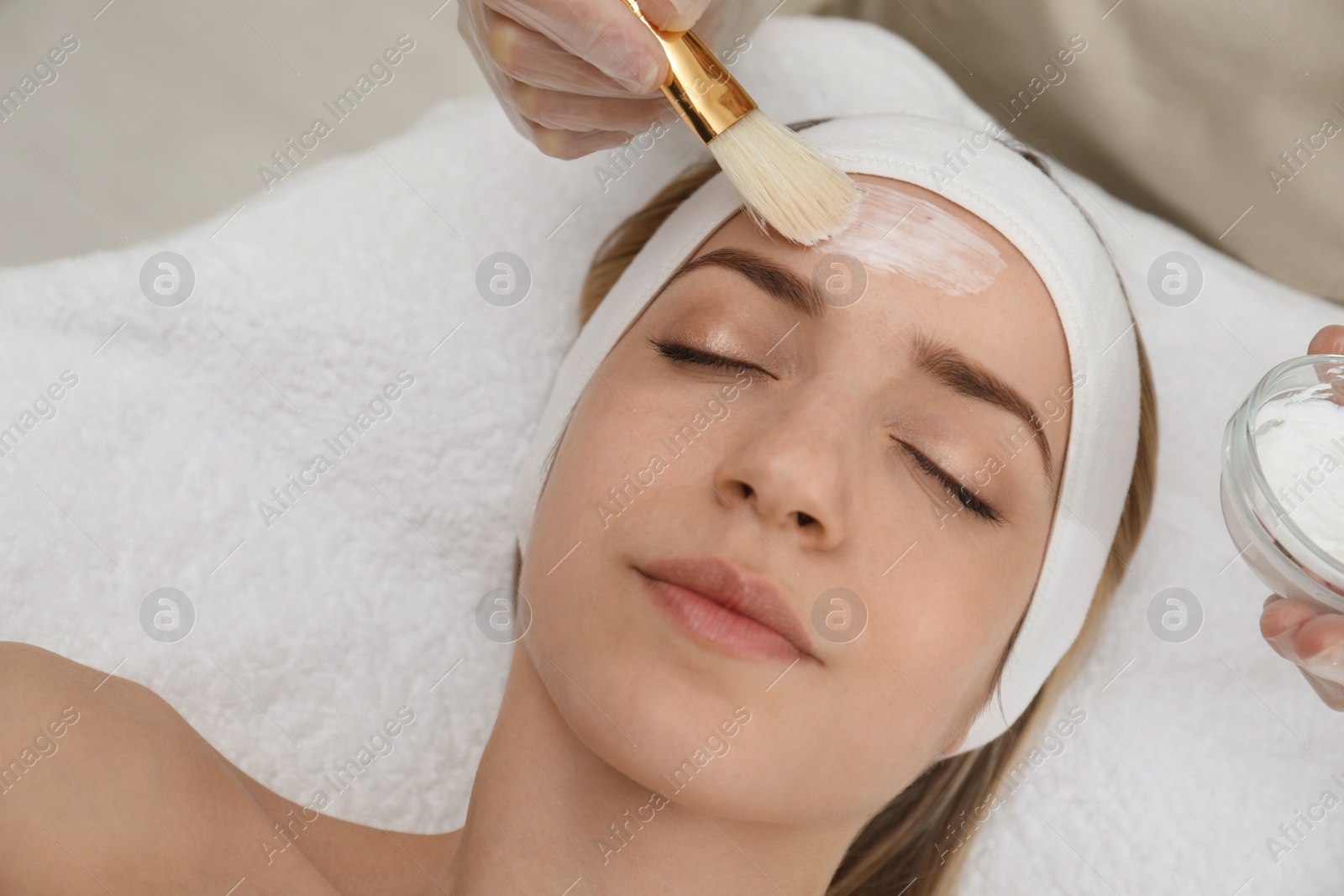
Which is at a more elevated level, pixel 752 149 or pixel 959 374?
pixel 752 149

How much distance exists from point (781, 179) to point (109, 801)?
957 millimetres

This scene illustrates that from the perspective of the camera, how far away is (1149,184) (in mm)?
1651

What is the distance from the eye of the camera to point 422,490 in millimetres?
1609

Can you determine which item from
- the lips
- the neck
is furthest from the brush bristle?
the neck

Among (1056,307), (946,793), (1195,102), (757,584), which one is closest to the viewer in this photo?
(757,584)

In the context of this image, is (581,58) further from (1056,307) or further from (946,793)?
(946,793)

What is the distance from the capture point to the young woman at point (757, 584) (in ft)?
3.00

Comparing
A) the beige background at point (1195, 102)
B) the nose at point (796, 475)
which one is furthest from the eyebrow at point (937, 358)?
the beige background at point (1195, 102)

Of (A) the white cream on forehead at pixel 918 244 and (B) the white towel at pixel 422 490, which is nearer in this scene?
(A) the white cream on forehead at pixel 918 244

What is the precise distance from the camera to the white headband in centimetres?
114

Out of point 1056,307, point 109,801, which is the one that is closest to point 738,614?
point 1056,307

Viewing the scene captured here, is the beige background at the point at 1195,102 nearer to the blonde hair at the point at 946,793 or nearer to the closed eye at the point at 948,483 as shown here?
the blonde hair at the point at 946,793

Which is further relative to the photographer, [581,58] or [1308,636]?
[581,58]

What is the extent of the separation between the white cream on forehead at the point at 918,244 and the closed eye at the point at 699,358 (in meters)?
0.15
